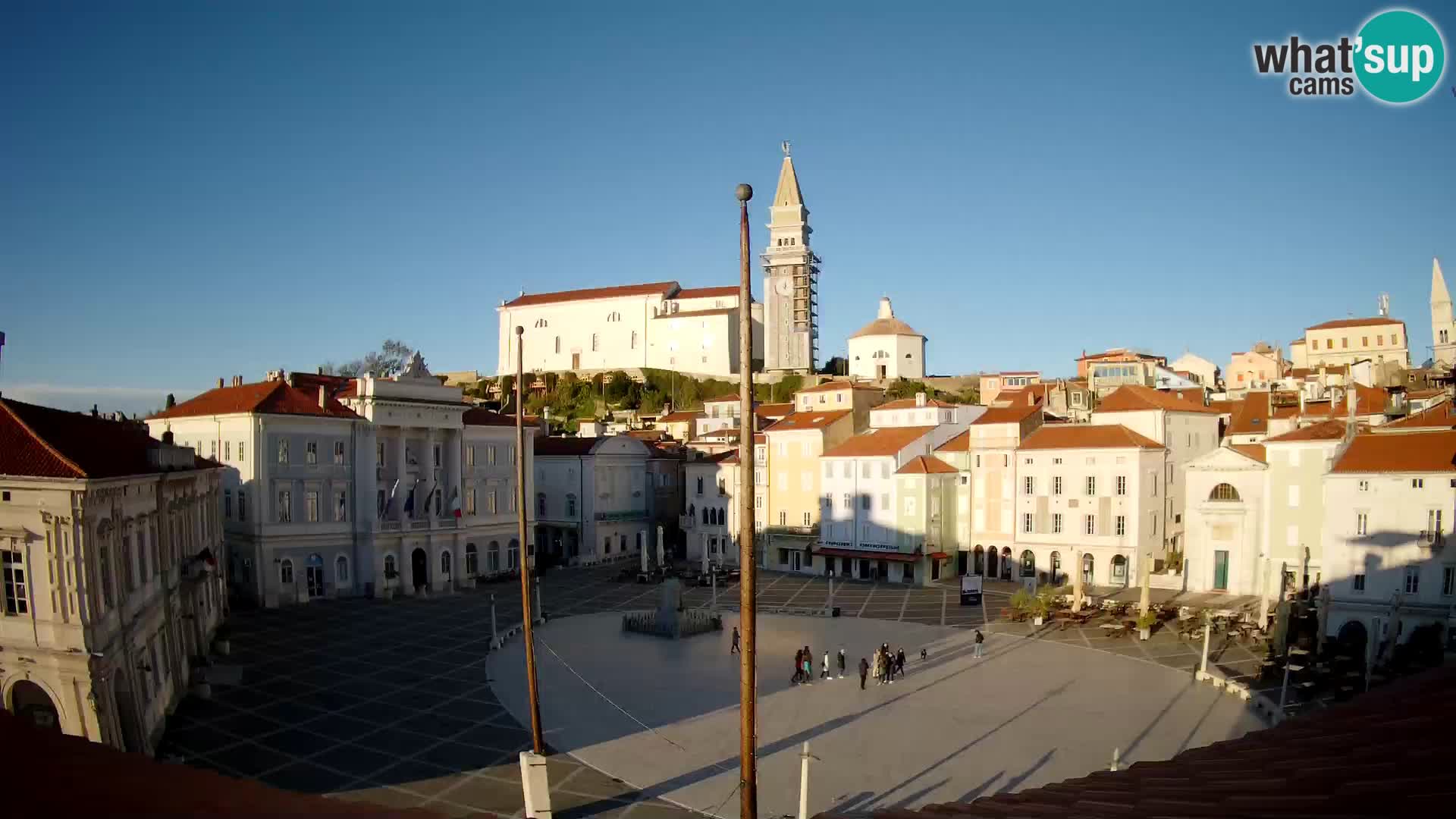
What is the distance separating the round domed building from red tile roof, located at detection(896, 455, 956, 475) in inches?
2165

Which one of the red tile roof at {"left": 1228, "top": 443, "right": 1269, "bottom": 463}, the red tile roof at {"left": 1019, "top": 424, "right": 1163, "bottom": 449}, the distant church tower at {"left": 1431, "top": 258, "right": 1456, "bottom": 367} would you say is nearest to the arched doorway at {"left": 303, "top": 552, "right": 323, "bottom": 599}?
the red tile roof at {"left": 1019, "top": 424, "right": 1163, "bottom": 449}

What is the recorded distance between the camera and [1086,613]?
41.4 metres

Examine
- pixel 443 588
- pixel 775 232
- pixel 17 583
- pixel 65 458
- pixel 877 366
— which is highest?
pixel 775 232

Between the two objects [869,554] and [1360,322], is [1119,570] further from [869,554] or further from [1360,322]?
[1360,322]

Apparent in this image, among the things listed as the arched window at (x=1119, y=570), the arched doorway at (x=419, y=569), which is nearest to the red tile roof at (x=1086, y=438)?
the arched window at (x=1119, y=570)

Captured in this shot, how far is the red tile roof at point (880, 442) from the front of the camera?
57431 mm

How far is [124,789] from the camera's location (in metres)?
7.44

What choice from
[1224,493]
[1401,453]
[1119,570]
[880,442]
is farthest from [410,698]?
[1224,493]

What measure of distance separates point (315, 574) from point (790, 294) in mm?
78871

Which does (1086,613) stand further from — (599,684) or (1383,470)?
(599,684)

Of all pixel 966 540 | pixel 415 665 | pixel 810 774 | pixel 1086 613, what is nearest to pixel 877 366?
pixel 966 540

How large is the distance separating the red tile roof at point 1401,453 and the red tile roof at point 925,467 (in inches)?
831

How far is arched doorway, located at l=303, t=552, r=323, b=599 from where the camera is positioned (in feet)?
155

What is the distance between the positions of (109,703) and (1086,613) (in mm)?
35888
